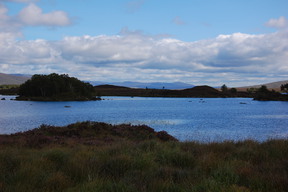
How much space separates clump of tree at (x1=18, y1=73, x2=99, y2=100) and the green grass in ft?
390

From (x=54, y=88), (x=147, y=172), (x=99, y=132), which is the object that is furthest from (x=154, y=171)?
(x=54, y=88)

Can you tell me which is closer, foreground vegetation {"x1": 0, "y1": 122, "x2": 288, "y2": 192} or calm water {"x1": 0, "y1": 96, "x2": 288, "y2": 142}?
foreground vegetation {"x1": 0, "y1": 122, "x2": 288, "y2": 192}

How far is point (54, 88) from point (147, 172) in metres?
128

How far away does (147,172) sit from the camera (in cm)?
789

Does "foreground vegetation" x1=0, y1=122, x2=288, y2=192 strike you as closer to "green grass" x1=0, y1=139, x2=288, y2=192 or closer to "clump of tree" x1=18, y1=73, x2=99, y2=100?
"green grass" x1=0, y1=139, x2=288, y2=192

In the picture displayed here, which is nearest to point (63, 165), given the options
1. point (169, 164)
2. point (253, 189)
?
point (169, 164)

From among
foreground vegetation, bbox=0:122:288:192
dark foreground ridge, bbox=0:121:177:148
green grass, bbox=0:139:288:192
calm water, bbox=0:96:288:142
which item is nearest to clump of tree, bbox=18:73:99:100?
calm water, bbox=0:96:288:142

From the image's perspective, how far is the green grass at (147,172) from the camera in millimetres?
6527

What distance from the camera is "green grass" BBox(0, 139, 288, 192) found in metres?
6.53

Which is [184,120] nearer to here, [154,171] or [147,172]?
[154,171]

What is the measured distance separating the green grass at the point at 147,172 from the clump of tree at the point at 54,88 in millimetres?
119006

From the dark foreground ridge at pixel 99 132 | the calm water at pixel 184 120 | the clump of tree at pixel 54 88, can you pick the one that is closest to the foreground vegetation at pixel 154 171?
the calm water at pixel 184 120

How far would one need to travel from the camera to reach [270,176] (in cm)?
697

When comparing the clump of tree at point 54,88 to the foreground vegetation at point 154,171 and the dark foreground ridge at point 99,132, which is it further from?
the foreground vegetation at point 154,171
